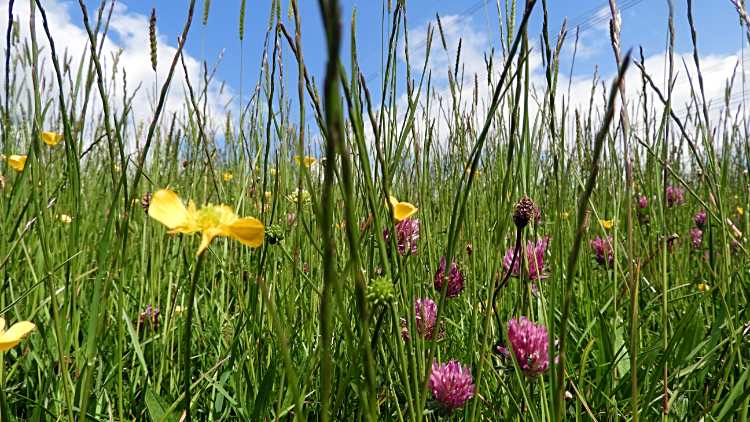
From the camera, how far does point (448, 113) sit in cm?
124

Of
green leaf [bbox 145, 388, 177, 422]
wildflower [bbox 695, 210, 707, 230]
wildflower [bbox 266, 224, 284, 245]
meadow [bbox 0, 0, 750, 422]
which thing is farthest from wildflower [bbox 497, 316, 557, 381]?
wildflower [bbox 695, 210, 707, 230]

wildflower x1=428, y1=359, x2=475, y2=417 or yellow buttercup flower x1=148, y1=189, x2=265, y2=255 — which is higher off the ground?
yellow buttercup flower x1=148, y1=189, x2=265, y2=255

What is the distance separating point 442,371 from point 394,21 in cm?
55

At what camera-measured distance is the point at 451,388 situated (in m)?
0.66

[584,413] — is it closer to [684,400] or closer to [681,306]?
[684,400]

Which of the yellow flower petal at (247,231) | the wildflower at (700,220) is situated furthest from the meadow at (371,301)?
the wildflower at (700,220)

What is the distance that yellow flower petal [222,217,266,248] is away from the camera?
361 mm

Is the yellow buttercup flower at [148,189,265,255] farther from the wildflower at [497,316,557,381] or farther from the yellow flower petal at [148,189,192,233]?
the wildflower at [497,316,557,381]

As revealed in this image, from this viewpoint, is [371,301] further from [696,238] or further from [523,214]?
[696,238]

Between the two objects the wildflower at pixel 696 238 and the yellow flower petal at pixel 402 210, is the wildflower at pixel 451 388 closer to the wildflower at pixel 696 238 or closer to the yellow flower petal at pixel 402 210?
the yellow flower petal at pixel 402 210

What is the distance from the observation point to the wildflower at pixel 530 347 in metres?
0.60

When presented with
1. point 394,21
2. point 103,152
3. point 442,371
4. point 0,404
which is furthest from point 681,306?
point 103,152

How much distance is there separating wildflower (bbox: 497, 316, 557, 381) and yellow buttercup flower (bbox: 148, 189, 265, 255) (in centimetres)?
42

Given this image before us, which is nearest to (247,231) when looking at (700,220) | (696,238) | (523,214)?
(523,214)
